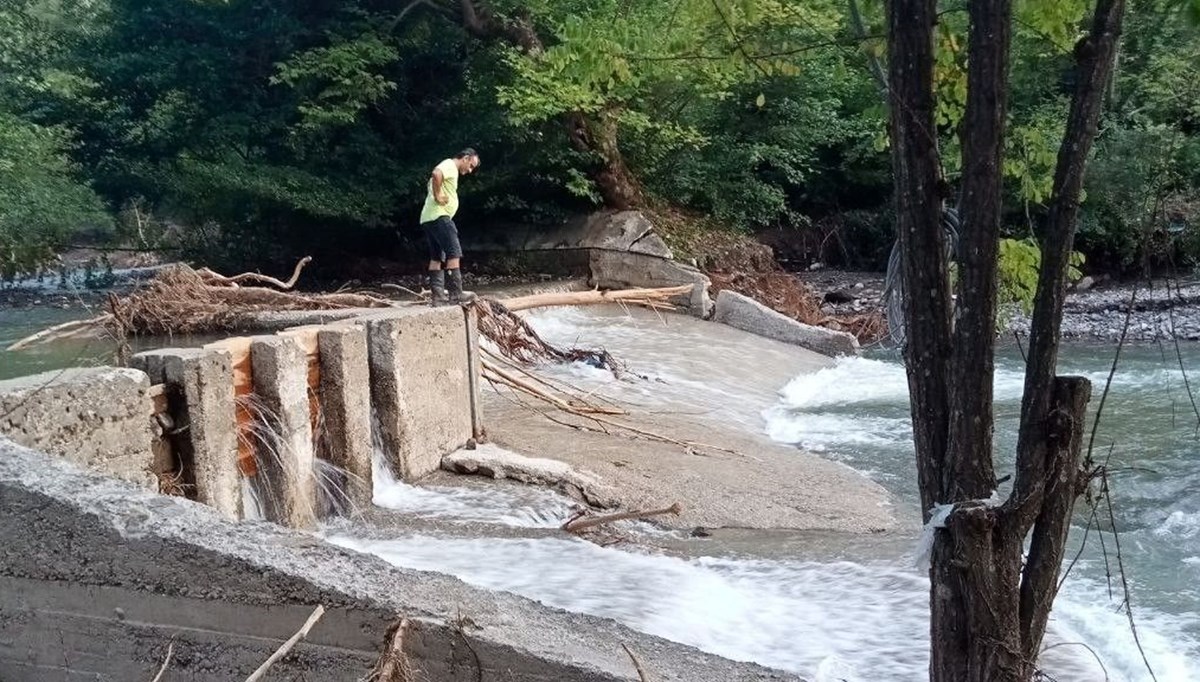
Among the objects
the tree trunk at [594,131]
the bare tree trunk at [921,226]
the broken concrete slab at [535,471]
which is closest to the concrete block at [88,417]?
the broken concrete slab at [535,471]

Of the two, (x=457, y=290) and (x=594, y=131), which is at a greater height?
(x=594, y=131)

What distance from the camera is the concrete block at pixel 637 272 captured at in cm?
1920

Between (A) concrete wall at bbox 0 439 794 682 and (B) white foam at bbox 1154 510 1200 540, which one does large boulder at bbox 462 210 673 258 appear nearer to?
(B) white foam at bbox 1154 510 1200 540

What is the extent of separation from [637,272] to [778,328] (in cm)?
325

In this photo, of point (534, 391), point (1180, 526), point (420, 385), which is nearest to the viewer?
point (420, 385)

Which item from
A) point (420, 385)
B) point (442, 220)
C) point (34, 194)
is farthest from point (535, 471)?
point (34, 194)

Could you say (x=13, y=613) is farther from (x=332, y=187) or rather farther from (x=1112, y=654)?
(x=332, y=187)

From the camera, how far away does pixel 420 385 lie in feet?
26.7

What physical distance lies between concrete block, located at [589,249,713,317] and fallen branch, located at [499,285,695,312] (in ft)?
3.11

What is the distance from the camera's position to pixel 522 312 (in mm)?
15305

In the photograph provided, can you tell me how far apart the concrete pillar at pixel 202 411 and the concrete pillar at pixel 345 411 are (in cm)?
104

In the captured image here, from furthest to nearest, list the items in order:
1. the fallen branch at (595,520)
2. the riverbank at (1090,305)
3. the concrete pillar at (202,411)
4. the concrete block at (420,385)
Answer: the riverbank at (1090,305), the concrete block at (420,385), the fallen branch at (595,520), the concrete pillar at (202,411)

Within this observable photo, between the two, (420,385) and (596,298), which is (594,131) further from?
(420,385)

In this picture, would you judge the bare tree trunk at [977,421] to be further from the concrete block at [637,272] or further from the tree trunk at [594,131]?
the tree trunk at [594,131]
